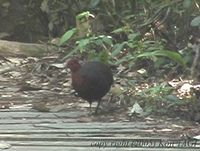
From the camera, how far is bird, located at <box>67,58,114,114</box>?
4.80 m

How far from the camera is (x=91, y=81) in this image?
4.84 metres

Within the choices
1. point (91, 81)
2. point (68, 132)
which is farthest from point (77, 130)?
point (91, 81)

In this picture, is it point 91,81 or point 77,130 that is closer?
point 77,130

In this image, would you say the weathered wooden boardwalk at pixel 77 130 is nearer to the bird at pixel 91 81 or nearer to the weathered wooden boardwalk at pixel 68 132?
the weathered wooden boardwalk at pixel 68 132

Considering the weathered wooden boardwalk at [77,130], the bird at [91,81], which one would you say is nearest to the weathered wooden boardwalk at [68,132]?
the weathered wooden boardwalk at [77,130]

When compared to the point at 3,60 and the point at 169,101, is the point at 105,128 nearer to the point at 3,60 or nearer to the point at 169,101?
the point at 169,101

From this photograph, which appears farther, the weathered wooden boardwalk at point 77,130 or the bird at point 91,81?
the bird at point 91,81

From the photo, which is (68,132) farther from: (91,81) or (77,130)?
(91,81)

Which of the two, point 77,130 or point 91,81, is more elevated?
point 91,81

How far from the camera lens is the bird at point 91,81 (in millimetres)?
4805

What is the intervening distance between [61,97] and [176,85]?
3.26ft

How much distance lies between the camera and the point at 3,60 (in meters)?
7.71

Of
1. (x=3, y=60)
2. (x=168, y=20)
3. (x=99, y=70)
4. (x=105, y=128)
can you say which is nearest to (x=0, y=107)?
(x=99, y=70)

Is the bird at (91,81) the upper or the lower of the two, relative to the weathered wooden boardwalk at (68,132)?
upper
